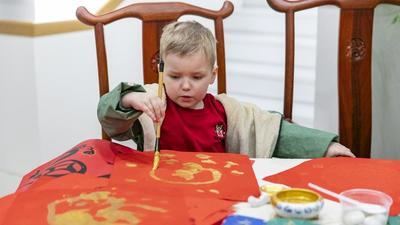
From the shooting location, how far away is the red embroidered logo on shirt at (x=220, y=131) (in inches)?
63.0

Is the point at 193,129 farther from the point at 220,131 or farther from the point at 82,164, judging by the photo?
the point at 82,164

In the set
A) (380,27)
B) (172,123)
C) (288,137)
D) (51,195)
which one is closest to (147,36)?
(172,123)

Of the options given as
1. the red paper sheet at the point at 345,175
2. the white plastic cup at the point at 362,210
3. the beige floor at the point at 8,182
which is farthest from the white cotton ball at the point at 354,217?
the beige floor at the point at 8,182

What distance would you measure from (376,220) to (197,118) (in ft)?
2.39

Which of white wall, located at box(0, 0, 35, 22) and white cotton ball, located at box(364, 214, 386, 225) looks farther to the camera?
white wall, located at box(0, 0, 35, 22)

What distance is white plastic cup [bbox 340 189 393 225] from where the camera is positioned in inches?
36.7

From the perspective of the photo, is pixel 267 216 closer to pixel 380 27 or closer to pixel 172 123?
pixel 172 123

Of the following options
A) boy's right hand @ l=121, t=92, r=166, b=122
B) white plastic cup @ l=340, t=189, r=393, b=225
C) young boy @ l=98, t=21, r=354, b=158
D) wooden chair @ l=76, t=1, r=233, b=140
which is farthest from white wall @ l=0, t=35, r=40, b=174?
white plastic cup @ l=340, t=189, r=393, b=225

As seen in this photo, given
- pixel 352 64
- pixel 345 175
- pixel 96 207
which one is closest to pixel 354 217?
pixel 345 175

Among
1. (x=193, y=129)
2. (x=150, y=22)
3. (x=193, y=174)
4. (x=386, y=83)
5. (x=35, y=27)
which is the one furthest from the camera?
(x=386, y=83)

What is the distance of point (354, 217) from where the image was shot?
0.93 m

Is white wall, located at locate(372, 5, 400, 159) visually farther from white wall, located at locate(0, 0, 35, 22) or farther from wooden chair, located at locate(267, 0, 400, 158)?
white wall, located at locate(0, 0, 35, 22)

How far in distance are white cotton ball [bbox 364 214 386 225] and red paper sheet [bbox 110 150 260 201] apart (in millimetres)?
219

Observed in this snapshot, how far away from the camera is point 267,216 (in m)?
0.99
